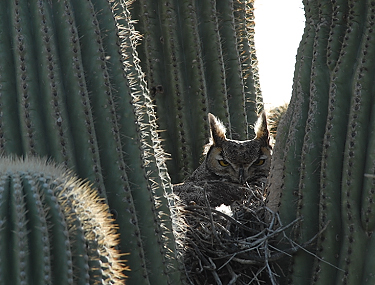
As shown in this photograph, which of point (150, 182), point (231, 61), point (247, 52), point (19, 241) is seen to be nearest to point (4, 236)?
point (19, 241)

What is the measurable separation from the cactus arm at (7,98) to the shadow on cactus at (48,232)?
0.72m

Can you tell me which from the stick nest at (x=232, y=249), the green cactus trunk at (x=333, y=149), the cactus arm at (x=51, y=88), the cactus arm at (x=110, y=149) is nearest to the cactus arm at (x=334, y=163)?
the green cactus trunk at (x=333, y=149)

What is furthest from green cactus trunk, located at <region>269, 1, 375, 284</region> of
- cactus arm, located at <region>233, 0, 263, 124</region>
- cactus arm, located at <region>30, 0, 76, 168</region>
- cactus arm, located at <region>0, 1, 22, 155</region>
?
cactus arm, located at <region>233, 0, 263, 124</region>

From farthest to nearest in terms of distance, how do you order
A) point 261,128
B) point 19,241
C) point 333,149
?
point 261,128
point 333,149
point 19,241

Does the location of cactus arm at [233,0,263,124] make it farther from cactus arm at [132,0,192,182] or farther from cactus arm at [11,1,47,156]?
cactus arm at [11,1,47,156]

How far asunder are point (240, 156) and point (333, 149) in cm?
216

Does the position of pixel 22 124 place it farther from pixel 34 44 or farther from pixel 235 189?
pixel 235 189

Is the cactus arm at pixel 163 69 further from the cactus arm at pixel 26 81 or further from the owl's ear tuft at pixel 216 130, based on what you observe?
the cactus arm at pixel 26 81

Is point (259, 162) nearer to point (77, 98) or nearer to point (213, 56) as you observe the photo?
point (213, 56)

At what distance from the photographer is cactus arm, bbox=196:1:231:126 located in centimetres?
A: 531

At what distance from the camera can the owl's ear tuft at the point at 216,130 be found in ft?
17.2

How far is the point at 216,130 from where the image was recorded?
17.5 ft

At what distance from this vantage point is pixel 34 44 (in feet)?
10.6

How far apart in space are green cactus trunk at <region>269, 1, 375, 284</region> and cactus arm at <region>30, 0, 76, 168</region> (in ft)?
4.22
